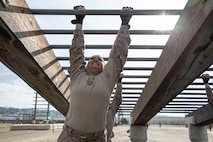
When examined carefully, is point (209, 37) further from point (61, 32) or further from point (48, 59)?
point (48, 59)

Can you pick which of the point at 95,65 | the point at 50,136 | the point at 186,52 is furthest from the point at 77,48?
the point at 50,136

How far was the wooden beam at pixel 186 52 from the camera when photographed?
90.0 inches

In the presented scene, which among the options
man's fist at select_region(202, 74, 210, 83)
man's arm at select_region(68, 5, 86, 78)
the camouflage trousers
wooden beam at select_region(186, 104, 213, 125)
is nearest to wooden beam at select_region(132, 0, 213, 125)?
man's fist at select_region(202, 74, 210, 83)

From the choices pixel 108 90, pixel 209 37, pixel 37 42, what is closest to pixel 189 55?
pixel 209 37

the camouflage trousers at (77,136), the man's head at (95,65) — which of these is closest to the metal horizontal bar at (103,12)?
the man's head at (95,65)

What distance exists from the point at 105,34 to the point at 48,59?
2.89 feet

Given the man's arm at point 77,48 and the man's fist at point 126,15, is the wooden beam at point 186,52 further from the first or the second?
the man's arm at point 77,48

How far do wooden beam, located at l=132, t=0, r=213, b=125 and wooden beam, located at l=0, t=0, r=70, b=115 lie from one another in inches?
60.7

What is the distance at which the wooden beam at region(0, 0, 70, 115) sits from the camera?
243 cm

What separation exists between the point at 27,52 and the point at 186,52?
170cm

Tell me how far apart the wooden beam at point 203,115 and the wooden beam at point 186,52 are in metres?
3.01

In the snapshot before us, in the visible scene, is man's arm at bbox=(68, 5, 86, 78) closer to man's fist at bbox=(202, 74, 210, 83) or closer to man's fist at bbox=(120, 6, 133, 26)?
man's fist at bbox=(120, 6, 133, 26)

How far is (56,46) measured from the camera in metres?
3.54

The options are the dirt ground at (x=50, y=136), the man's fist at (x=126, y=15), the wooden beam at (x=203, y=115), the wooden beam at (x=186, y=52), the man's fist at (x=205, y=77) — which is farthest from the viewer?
the dirt ground at (x=50, y=136)
